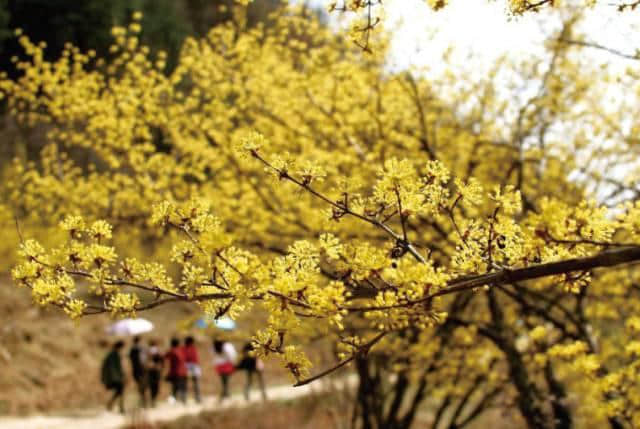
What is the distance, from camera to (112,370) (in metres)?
11.6

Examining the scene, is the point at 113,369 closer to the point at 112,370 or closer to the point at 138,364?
the point at 112,370

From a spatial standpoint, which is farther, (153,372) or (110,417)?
(153,372)

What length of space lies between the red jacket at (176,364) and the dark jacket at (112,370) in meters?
1.23

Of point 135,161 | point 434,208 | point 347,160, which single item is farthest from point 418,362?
point 434,208

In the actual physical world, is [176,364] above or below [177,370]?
above

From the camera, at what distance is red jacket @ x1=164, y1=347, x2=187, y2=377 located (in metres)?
12.6

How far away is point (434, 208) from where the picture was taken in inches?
103

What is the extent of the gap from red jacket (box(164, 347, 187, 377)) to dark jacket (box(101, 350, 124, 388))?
123 cm

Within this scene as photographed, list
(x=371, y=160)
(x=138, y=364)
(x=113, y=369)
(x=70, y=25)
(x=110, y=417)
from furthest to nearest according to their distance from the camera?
(x=70, y=25) → (x=138, y=364) → (x=110, y=417) → (x=113, y=369) → (x=371, y=160)

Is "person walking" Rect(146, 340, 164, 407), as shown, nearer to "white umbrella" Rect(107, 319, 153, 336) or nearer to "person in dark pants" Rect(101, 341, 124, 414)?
"white umbrella" Rect(107, 319, 153, 336)

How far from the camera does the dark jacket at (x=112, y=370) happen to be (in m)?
11.5

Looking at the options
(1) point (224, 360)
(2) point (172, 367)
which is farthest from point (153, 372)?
(1) point (224, 360)

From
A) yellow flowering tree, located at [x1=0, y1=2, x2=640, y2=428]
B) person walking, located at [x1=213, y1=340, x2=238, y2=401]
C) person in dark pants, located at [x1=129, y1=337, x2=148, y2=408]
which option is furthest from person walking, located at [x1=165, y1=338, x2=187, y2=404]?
yellow flowering tree, located at [x1=0, y1=2, x2=640, y2=428]

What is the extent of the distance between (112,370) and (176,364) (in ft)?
4.78
